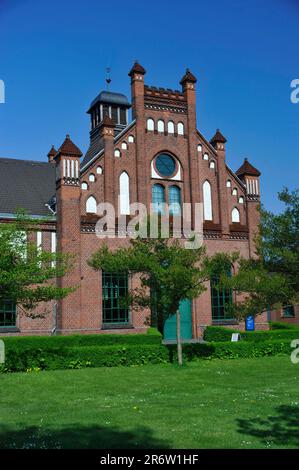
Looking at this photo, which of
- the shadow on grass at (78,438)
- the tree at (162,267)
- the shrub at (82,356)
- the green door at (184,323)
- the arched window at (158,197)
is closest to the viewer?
the shadow on grass at (78,438)

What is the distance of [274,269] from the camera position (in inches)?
685

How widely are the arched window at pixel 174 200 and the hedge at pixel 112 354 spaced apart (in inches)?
373

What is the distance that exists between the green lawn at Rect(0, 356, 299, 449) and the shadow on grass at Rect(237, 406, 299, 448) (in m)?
0.02

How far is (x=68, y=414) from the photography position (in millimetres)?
11641

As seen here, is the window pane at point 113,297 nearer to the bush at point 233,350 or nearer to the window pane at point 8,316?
the window pane at point 8,316

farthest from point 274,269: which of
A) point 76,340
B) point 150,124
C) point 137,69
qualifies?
point 137,69

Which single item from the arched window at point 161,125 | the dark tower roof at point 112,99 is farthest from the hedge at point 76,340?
the dark tower roof at point 112,99

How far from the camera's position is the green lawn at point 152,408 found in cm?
920

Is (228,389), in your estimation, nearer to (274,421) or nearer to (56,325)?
(274,421)

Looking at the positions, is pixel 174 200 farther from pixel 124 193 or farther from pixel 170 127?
pixel 170 127

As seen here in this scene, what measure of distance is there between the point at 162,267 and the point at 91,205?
8820mm

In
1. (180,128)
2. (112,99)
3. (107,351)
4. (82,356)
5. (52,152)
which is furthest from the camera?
(52,152)

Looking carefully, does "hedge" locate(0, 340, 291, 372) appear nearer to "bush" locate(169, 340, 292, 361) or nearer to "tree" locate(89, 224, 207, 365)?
"bush" locate(169, 340, 292, 361)

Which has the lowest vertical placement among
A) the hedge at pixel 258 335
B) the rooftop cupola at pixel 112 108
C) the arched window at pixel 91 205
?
the hedge at pixel 258 335
